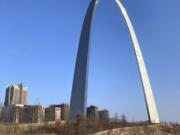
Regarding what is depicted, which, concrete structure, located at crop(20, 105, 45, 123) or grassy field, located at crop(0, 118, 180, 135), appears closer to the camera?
grassy field, located at crop(0, 118, 180, 135)

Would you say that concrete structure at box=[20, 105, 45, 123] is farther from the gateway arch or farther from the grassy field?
the grassy field

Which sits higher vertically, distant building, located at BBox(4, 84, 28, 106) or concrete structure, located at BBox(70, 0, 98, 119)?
distant building, located at BBox(4, 84, 28, 106)

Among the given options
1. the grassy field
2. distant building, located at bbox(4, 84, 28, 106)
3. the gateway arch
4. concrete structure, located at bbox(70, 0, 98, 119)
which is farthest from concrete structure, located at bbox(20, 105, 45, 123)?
distant building, located at bbox(4, 84, 28, 106)

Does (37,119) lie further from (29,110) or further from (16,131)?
(16,131)

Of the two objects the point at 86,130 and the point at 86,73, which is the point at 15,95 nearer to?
the point at 86,73

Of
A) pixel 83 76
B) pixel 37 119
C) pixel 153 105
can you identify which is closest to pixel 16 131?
pixel 83 76

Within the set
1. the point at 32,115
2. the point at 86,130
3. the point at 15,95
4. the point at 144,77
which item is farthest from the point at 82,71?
the point at 15,95

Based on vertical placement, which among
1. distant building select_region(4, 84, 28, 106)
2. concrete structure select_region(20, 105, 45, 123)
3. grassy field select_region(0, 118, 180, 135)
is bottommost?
grassy field select_region(0, 118, 180, 135)

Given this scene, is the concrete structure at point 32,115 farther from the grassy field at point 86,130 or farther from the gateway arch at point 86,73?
the grassy field at point 86,130

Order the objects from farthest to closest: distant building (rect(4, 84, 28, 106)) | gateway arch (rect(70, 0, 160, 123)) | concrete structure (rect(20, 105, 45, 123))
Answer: distant building (rect(4, 84, 28, 106)), concrete structure (rect(20, 105, 45, 123)), gateway arch (rect(70, 0, 160, 123))
